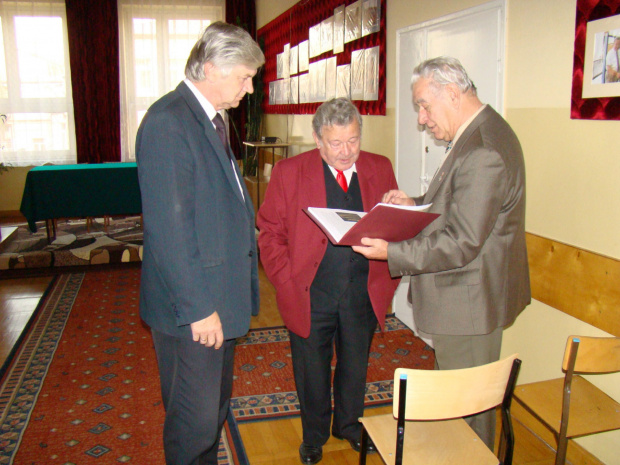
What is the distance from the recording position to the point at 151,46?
27.6ft

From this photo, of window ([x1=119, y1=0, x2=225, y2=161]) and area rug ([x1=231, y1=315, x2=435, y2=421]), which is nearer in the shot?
area rug ([x1=231, y1=315, x2=435, y2=421])

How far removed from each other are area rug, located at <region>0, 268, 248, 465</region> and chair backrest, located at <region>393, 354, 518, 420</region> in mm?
1234

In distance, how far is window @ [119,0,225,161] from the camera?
832 centimetres

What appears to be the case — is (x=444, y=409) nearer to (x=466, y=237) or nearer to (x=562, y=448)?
(x=466, y=237)

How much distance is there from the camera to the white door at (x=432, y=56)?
274 centimetres

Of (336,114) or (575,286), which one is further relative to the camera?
(575,286)

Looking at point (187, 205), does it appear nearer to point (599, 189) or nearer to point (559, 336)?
point (599, 189)

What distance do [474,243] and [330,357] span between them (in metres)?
0.95

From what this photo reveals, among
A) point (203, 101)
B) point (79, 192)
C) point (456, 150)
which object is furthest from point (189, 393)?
point (79, 192)

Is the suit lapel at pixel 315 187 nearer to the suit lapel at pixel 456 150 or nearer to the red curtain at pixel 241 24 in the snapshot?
the suit lapel at pixel 456 150

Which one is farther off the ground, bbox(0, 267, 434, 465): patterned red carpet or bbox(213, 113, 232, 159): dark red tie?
bbox(213, 113, 232, 159): dark red tie

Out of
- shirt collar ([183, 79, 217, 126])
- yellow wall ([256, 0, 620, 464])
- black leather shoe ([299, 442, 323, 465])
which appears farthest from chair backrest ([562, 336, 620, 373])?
shirt collar ([183, 79, 217, 126])

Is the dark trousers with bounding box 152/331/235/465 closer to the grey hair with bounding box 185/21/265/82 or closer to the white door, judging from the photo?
the grey hair with bounding box 185/21/265/82

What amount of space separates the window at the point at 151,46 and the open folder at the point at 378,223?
7216 mm
